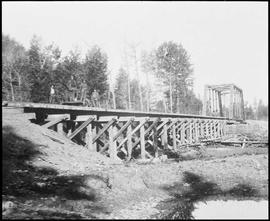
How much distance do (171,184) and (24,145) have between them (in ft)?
11.4

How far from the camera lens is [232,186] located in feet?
23.6

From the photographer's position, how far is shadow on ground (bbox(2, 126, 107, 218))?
5.27m

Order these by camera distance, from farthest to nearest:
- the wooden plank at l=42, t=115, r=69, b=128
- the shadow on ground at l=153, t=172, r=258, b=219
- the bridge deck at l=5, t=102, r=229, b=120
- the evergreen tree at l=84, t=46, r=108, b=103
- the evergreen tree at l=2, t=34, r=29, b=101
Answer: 1. the evergreen tree at l=84, t=46, r=108, b=103
2. the evergreen tree at l=2, t=34, r=29, b=101
3. the wooden plank at l=42, t=115, r=69, b=128
4. the bridge deck at l=5, t=102, r=229, b=120
5. the shadow on ground at l=153, t=172, r=258, b=219

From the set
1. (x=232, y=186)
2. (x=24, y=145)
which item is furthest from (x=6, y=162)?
(x=232, y=186)

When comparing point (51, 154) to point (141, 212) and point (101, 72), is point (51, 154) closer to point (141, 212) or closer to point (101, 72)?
point (141, 212)

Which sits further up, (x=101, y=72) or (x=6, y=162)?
(x=101, y=72)

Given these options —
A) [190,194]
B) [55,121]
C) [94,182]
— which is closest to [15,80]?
[55,121]

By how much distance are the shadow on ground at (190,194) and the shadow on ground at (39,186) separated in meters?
1.19

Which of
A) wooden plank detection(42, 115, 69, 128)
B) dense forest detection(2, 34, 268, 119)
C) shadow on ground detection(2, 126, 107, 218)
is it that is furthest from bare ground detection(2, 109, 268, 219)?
dense forest detection(2, 34, 268, 119)

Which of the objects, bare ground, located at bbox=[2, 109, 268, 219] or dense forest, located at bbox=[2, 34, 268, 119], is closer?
bare ground, located at bbox=[2, 109, 268, 219]

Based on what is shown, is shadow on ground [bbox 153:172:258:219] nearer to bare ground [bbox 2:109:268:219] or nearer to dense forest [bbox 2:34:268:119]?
bare ground [bbox 2:109:268:219]

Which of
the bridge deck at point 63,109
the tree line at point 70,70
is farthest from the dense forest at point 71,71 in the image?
the bridge deck at point 63,109

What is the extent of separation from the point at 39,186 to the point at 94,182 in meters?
1.06

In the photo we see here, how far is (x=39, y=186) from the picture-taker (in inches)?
235
